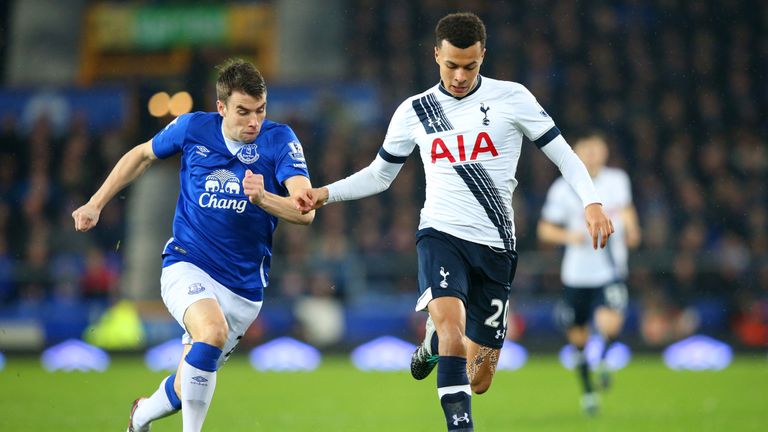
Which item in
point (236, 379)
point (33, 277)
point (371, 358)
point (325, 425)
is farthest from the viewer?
point (33, 277)

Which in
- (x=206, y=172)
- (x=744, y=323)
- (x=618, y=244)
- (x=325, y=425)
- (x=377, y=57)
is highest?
(x=377, y=57)

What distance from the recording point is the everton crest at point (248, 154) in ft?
21.6

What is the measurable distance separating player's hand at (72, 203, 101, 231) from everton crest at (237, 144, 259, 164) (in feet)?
2.92

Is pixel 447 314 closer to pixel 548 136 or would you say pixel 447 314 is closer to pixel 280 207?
pixel 280 207

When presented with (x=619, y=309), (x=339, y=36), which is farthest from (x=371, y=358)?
(x=339, y=36)

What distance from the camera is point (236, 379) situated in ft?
44.3

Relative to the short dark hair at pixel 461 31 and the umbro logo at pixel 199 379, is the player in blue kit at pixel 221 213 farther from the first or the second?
the short dark hair at pixel 461 31

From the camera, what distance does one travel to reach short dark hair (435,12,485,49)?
636 centimetres

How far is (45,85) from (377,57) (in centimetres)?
675

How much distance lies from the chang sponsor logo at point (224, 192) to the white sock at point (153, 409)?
112 cm

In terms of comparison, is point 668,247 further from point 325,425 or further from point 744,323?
point 325,425

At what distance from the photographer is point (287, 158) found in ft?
21.4

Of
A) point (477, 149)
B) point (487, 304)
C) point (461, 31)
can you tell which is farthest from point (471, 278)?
point (461, 31)

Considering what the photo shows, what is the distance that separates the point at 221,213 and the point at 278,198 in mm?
535
